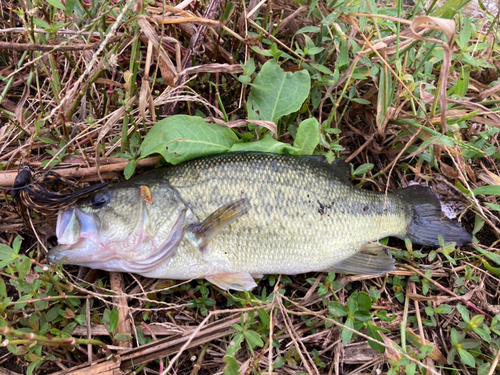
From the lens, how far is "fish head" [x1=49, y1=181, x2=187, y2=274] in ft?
7.39

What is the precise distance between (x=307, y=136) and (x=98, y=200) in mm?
1629

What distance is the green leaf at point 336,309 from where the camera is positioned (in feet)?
7.57

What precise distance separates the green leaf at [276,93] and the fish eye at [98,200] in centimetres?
126

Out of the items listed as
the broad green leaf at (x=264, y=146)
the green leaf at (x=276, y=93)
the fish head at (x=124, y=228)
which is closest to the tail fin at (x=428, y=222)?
the broad green leaf at (x=264, y=146)

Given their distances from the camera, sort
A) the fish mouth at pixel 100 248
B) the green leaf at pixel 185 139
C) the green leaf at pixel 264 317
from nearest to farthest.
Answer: the green leaf at pixel 264 317, the fish mouth at pixel 100 248, the green leaf at pixel 185 139

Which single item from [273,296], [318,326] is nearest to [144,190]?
[273,296]

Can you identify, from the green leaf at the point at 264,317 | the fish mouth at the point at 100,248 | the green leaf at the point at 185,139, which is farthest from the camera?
the green leaf at the point at 185,139

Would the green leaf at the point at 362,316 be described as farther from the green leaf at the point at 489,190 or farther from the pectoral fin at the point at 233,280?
the green leaf at the point at 489,190

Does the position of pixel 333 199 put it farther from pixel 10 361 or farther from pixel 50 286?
pixel 10 361

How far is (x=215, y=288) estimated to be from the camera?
2.56 m

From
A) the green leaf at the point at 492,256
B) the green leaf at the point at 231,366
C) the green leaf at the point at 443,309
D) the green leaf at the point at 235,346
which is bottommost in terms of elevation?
the green leaf at the point at 443,309

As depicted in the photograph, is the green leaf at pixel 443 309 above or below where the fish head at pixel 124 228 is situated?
below

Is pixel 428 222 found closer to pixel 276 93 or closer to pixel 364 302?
pixel 364 302

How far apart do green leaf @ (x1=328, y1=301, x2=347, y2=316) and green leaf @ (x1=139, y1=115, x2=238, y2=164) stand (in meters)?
1.40
